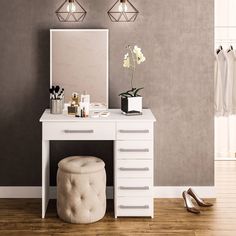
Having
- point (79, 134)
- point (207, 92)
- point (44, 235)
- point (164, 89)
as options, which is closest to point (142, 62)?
point (164, 89)

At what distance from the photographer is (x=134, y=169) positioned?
4426 mm

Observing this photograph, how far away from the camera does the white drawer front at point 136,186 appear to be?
4434mm

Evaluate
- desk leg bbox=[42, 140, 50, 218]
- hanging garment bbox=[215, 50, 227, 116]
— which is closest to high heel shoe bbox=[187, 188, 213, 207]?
desk leg bbox=[42, 140, 50, 218]

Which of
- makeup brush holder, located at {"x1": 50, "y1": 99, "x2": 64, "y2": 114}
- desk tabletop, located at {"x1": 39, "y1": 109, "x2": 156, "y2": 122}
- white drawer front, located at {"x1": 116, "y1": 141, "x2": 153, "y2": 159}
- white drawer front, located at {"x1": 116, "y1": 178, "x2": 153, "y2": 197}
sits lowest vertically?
white drawer front, located at {"x1": 116, "y1": 178, "x2": 153, "y2": 197}

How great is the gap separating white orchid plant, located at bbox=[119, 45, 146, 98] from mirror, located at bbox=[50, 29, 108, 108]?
0.72ft

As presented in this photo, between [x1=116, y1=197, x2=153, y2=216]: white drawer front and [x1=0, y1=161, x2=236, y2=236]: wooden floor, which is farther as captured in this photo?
[x1=116, y1=197, x2=153, y2=216]: white drawer front

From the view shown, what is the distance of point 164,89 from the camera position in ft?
16.4

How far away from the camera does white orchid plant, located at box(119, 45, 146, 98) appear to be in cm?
465

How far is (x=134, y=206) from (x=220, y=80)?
89.7 inches

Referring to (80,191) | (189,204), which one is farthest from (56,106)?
(189,204)

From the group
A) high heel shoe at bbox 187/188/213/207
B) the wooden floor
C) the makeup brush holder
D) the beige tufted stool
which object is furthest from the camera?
high heel shoe at bbox 187/188/213/207

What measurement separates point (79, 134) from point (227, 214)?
1403 mm

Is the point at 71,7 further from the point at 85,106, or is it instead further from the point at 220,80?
the point at 220,80

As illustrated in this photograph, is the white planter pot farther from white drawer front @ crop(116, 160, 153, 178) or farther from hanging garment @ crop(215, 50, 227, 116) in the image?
hanging garment @ crop(215, 50, 227, 116)
